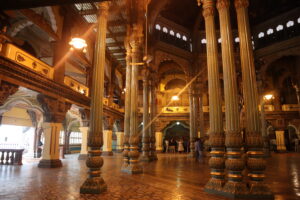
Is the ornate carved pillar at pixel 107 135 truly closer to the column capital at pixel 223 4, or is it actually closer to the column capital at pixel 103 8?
the column capital at pixel 103 8

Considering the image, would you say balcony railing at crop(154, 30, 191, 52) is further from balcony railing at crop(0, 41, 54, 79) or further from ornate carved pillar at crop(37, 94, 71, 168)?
ornate carved pillar at crop(37, 94, 71, 168)

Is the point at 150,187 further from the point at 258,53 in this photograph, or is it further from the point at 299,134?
the point at 299,134

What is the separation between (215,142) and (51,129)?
8.65 meters

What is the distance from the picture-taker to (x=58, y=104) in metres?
10.7

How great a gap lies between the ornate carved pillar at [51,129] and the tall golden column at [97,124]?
220 inches

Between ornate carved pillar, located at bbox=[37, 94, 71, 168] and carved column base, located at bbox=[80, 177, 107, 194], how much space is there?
20.5ft

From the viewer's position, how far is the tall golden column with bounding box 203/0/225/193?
4766 mm

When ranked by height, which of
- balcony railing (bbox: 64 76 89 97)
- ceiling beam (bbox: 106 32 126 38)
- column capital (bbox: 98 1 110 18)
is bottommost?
balcony railing (bbox: 64 76 89 97)

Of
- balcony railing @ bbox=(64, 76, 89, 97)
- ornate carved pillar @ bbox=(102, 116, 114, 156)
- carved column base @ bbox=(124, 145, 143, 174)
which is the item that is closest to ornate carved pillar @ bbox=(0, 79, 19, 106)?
balcony railing @ bbox=(64, 76, 89, 97)

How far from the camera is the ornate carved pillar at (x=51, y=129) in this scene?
10.2 meters

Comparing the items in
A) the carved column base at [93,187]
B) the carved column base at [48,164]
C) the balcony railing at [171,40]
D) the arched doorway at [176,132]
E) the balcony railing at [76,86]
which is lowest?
the carved column base at [48,164]

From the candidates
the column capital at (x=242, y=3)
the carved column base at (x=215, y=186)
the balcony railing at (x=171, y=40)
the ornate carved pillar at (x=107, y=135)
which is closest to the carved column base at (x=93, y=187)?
the carved column base at (x=215, y=186)

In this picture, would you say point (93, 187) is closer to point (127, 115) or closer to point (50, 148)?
point (127, 115)

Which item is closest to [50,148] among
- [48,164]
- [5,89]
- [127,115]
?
[48,164]
